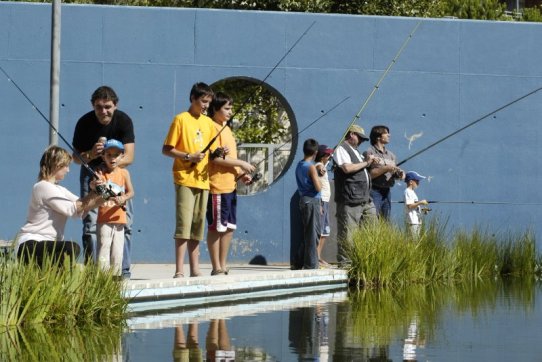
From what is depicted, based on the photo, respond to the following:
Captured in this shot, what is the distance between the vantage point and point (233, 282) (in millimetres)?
10836

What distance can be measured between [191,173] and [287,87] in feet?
14.2

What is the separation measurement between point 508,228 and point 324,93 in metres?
2.69

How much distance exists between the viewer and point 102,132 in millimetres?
10625

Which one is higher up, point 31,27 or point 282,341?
point 31,27

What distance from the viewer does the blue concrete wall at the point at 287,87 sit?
580 inches

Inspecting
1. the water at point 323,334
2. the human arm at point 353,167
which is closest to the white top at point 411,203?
the human arm at point 353,167

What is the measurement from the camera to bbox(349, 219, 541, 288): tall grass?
40.2 ft

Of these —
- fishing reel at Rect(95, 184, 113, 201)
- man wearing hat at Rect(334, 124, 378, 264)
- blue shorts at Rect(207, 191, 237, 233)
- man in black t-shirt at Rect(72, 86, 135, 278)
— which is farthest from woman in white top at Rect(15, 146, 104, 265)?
man wearing hat at Rect(334, 124, 378, 264)

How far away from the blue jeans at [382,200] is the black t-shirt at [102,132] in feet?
12.7

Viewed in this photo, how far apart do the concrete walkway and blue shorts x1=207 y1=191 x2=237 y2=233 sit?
459mm

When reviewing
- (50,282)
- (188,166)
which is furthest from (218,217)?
(50,282)

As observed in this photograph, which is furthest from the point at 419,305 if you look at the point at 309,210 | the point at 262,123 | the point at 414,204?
the point at 262,123

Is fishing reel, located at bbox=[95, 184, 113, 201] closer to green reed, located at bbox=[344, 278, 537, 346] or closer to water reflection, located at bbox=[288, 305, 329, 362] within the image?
water reflection, located at bbox=[288, 305, 329, 362]

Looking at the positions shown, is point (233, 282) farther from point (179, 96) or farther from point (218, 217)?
point (179, 96)
